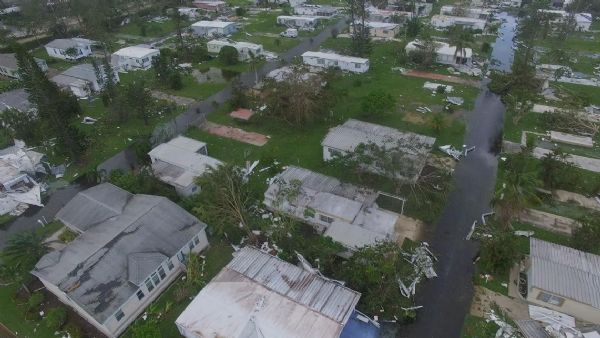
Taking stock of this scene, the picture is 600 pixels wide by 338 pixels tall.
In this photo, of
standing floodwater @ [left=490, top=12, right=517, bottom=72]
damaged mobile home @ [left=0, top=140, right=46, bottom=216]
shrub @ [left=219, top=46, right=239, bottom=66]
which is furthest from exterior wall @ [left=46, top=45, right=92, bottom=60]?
standing floodwater @ [left=490, top=12, right=517, bottom=72]

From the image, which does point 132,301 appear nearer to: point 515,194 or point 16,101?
point 515,194

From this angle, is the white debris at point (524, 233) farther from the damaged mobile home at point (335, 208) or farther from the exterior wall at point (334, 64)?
the exterior wall at point (334, 64)

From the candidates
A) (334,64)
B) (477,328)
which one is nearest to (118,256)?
(477,328)

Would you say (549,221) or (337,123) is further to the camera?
(337,123)

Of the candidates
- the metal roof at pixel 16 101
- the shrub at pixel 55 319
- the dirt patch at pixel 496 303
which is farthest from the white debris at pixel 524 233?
the metal roof at pixel 16 101

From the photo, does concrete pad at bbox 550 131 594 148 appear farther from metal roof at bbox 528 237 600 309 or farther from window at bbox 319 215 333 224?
window at bbox 319 215 333 224
